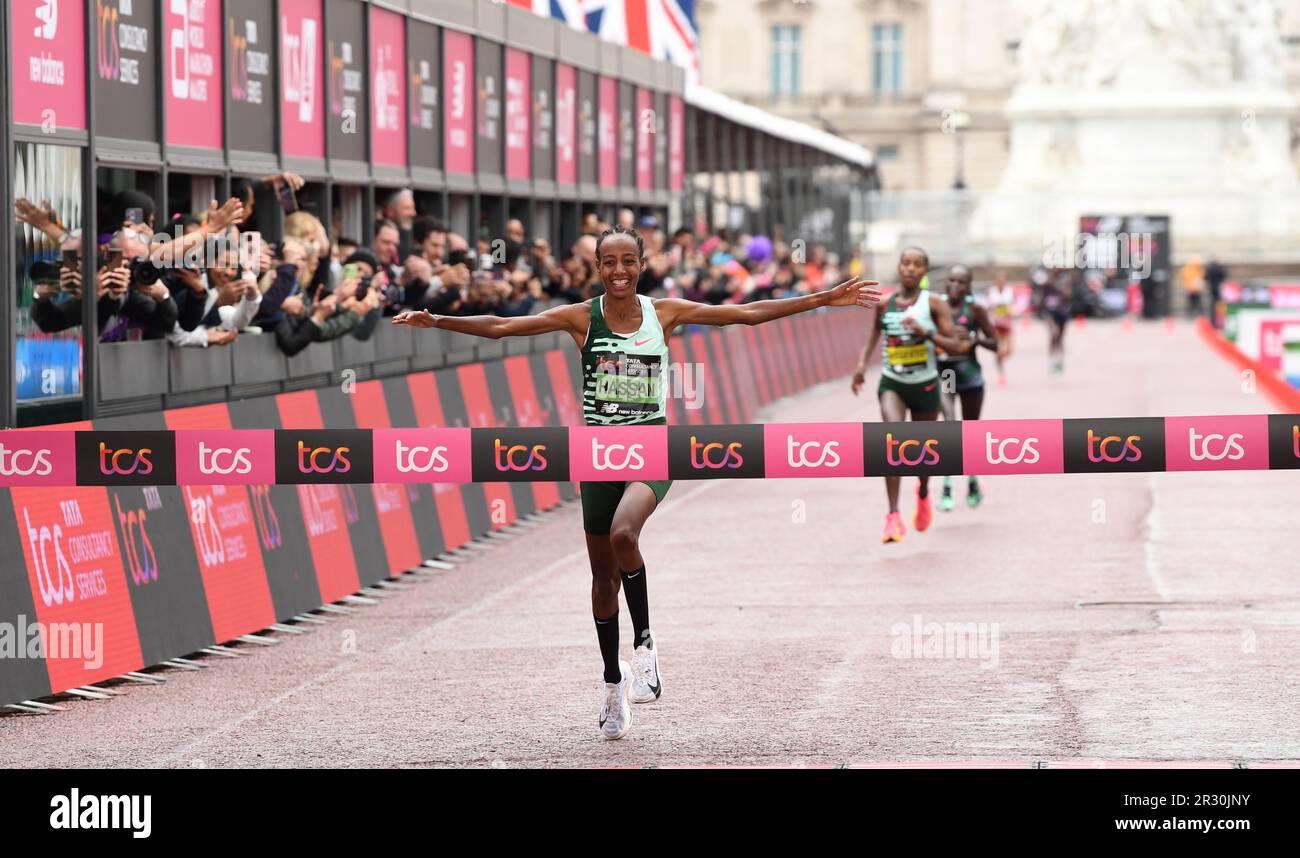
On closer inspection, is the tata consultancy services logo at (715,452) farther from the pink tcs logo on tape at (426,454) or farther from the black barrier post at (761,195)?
the black barrier post at (761,195)

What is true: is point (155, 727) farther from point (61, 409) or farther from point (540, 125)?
point (540, 125)

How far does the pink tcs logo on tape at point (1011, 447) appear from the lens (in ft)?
34.9

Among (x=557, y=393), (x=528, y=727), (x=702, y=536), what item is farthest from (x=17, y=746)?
(x=557, y=393)

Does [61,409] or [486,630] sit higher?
[61,409]

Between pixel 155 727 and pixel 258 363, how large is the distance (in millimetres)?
4889

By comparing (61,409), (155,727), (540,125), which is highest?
(540,125)

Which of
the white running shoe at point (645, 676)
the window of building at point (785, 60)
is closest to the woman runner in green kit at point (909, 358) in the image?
the white running shoe at point (645, 676)

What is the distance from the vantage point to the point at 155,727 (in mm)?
10711

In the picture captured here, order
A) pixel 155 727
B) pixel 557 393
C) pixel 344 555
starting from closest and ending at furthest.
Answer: pixel 155 727, pixel 344 555, pixel 557 393

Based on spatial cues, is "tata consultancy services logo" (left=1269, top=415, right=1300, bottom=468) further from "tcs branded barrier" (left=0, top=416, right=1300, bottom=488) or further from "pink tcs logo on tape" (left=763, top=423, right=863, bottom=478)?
"pink tcs logo on tape" (left=763, top=423, right=863, bottom=478)

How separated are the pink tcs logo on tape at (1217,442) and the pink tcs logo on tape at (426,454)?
9.34 ft

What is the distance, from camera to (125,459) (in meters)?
10.8

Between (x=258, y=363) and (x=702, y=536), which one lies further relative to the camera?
(x=702, y=536)
